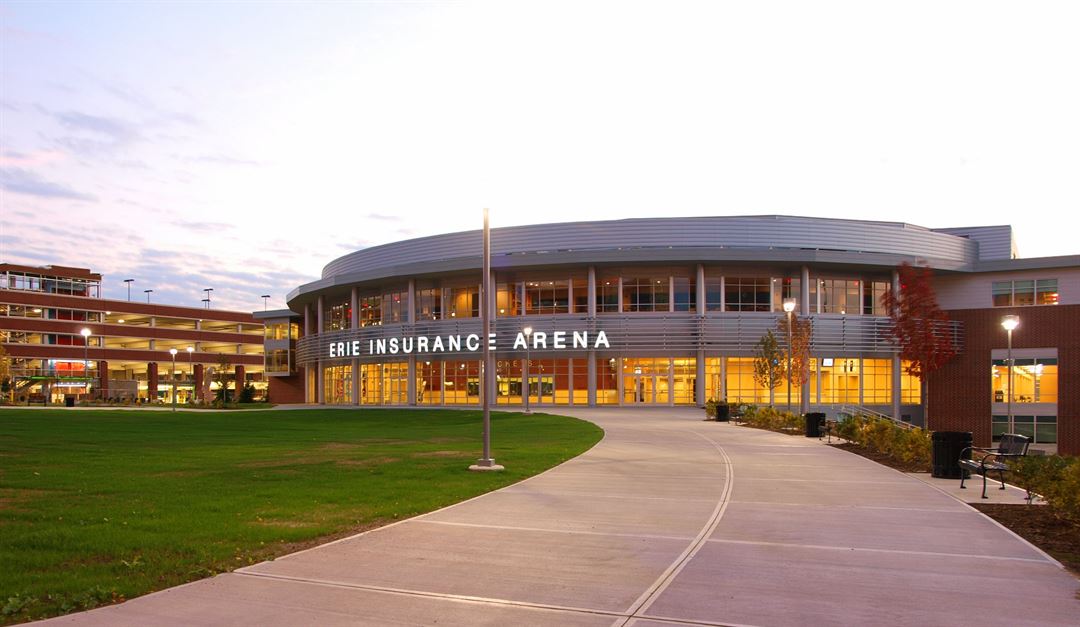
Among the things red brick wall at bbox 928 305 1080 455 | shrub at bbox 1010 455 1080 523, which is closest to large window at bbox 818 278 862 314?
red brick wall at bbox 928 305 1080 455

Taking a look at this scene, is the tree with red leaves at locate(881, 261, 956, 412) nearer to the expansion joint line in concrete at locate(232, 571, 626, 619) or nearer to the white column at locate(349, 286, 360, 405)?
the expansion joint line in concrete at locate(232, 571, 626, 619)

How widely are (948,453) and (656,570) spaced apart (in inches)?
437

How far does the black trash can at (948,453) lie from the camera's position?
1652cm

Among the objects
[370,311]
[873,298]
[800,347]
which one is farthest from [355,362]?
[873,298]

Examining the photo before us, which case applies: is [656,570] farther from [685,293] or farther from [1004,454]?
[685,293]

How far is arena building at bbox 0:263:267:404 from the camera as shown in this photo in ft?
344

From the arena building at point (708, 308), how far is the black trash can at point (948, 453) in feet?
128

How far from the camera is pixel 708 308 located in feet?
190

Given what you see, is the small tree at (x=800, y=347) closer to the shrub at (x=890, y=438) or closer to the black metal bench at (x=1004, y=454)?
the shrub at (x=890, y=438)

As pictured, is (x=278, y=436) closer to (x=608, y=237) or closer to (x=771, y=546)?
(x=771, y=546)

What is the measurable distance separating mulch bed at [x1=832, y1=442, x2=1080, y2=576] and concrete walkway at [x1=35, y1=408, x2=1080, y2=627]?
0.28 metres

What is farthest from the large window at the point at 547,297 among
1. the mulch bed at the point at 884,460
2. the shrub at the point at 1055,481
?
the shrub at the point at 1055,481

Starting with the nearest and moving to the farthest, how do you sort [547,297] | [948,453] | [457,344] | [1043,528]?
[1043,528] < [948,453] < [457,344] < [547,297]

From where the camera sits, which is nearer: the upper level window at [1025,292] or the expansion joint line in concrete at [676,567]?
the expansion joint line in concrete at [676,567]
